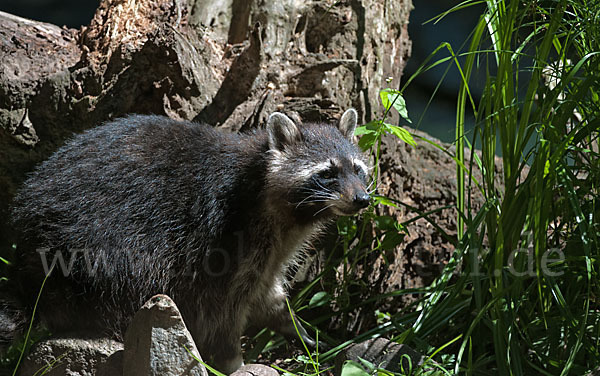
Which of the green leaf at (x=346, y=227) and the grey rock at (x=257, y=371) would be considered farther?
the green leaf at (x=346, y=227)

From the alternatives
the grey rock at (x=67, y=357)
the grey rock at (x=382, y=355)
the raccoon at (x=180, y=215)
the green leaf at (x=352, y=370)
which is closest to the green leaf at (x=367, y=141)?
the raccoon at (x=180, y=215)

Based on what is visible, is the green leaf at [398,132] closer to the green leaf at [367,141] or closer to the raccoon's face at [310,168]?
the green leaf at [367,141]

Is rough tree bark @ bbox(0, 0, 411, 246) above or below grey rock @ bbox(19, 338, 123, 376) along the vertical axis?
above

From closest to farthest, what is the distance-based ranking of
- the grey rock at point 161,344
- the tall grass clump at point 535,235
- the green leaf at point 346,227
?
the grey rock at point 161,344 → the tall grass clump at point 535,235 → the green leaf at point 346,227

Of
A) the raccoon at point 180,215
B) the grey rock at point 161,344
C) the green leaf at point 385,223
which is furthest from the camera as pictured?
the green leaf at point 385,223

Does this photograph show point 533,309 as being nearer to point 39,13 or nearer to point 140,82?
point 140,82

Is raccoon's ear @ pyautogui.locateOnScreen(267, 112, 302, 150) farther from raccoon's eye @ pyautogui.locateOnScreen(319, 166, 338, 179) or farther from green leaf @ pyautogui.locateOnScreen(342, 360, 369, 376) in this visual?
green leaf @ pyautogui.locateOnScreen(342, 360, 369, 376)

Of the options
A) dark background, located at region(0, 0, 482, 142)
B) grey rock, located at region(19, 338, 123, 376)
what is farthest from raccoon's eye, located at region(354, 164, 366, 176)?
dark background, located at region(0, 0, 482, 142)

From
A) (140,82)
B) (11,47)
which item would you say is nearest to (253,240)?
(140,82)

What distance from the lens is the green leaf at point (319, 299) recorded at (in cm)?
390

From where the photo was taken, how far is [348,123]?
3.76 meters

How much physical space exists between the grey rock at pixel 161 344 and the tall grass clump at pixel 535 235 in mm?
1186

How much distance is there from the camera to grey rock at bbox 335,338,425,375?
3023mm

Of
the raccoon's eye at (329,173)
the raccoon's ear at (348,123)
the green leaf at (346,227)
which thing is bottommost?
the green leaf at (346,227)
